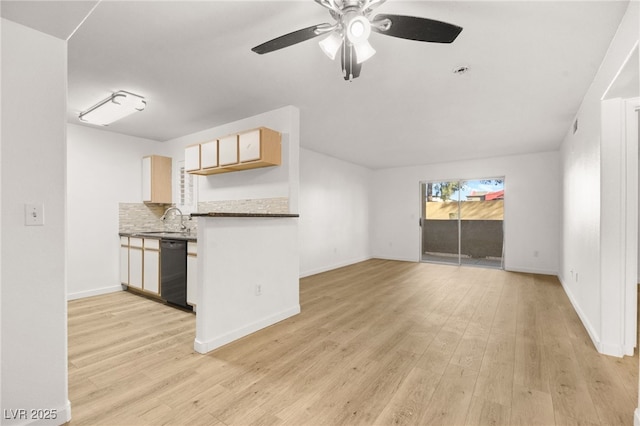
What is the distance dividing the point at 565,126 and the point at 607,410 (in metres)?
3.92

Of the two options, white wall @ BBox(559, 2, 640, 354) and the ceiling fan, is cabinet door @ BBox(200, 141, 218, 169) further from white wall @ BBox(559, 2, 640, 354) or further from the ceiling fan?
white wall @ BBox(559, 2, 640, 354)

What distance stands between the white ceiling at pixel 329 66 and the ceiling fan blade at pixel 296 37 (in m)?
0.29

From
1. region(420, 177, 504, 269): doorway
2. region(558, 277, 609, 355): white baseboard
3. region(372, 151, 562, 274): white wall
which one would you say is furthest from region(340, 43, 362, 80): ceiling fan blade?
region(420, 177, 504, 269): doorway

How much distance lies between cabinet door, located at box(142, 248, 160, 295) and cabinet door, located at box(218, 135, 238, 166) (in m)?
1.53

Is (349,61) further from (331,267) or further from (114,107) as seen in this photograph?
(331,267)

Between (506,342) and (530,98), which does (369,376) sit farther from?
(530,98)

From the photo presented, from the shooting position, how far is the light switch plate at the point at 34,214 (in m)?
1.54

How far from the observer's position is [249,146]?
3.32m

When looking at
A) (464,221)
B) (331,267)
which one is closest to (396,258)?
(464,221)

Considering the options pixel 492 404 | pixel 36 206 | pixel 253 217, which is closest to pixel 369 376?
pixel 492 404

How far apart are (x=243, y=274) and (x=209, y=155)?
176 centimetres

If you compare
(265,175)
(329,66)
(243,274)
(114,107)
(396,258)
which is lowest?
(396,258)

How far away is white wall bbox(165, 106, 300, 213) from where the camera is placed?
3.43m

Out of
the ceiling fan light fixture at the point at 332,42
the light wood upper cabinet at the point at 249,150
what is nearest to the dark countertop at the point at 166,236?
the light wood upper cabinet at the point at 249,150
